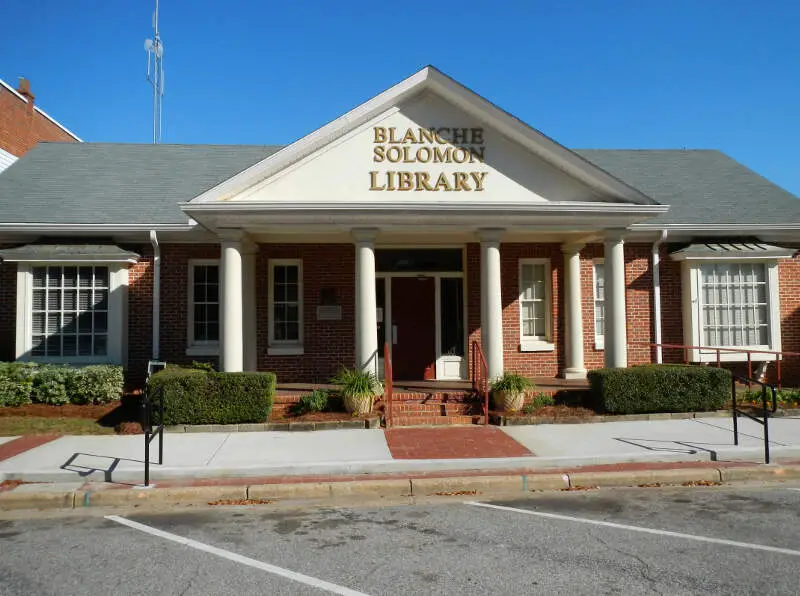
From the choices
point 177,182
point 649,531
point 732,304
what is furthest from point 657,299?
point 177,182

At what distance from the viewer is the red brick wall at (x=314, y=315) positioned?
13.4 m

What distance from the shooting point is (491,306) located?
1120 cm

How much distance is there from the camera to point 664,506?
21.4 feet

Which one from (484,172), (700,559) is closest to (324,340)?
(484,172)

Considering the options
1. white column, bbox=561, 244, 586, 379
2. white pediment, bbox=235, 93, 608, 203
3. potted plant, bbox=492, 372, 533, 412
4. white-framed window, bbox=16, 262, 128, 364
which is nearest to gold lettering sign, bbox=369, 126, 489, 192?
white pediment, bbox=235, 93, 608, 203

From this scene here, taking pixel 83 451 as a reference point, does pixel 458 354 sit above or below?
above

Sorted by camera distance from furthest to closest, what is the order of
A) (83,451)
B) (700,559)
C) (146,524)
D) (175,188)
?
(175,188) → (83,451) → (146,524) → (700,559)

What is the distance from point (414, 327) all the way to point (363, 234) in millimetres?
3241

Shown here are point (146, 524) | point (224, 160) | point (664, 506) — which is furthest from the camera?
point (224, 160)

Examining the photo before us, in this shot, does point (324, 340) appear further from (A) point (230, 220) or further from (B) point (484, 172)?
(B) point (484, 172)

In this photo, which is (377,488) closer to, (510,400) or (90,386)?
(510,400)

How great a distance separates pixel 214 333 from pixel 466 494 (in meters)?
8.07


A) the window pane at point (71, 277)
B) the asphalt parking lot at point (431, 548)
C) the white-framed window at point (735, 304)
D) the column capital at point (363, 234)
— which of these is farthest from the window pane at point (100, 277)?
the white-framed window at point (735, 304)

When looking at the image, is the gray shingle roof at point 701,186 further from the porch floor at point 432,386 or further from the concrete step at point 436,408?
the concrete step at point 436,408
